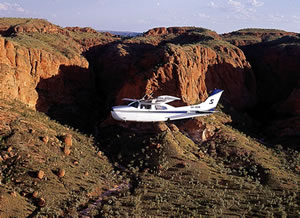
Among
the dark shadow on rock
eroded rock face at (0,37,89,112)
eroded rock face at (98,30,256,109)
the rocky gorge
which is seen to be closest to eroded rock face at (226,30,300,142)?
the rocky gorge

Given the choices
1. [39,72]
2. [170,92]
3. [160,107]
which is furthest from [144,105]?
[39,72]

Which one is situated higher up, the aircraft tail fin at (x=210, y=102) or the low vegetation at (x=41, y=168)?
the aircraft tail fin at (x=210, y=102)

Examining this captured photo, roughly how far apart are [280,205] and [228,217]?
7.34 metres

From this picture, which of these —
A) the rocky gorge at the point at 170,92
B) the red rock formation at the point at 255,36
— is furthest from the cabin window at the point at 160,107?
the red rock formation at the point at 255,36

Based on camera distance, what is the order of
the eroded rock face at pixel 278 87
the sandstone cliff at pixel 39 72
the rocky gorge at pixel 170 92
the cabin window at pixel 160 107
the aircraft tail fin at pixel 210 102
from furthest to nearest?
the eroded rock face at pixel 278 87 < the sandstone cliff at pixel 39 72 < the rocky gorge at pixel 170 92 < the aircraft tail fin at pixel 210 102 < the cabin window at pixel 160 107

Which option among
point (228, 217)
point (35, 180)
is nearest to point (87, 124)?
point (35, 180)

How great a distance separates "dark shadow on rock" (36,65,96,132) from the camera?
52.6m

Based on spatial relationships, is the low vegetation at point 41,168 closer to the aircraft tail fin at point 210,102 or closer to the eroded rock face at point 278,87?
the aircraft tail fin at point 210,102

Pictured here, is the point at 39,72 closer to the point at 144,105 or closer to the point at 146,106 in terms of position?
the point at 144,105

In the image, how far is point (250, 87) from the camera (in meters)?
72.8

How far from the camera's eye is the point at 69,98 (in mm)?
59562

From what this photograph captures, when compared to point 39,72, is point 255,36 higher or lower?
higher

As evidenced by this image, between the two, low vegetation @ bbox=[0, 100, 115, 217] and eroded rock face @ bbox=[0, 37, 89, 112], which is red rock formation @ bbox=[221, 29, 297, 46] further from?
low vegetation @ bbox=[0, 100, 115, 217]

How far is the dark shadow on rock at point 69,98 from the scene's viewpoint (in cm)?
5262
